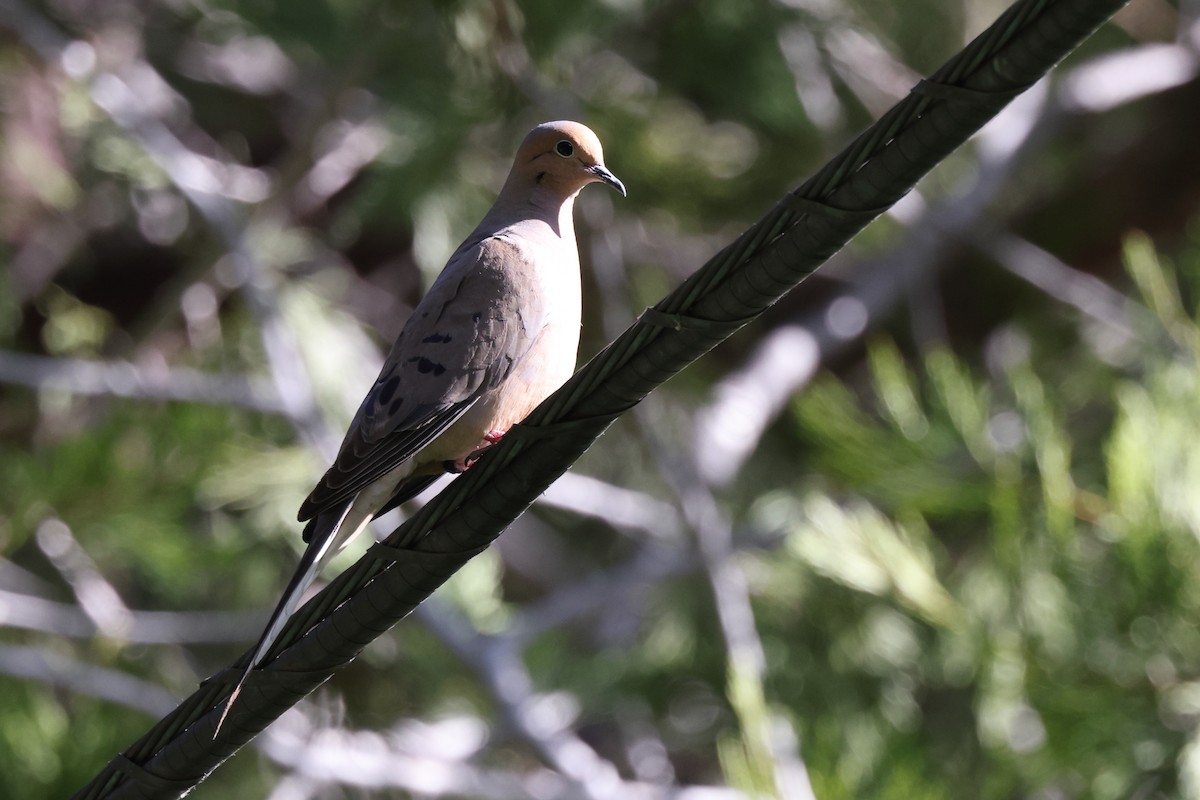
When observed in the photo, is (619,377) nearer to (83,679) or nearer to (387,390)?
(387,390)

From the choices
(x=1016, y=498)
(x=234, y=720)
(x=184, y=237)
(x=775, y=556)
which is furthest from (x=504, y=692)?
(x=184, y=237)

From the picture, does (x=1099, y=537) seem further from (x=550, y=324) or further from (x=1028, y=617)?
(x=550, y=324)

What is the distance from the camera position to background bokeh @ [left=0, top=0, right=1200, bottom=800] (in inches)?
138

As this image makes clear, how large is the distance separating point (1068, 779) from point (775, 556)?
2.16 metres

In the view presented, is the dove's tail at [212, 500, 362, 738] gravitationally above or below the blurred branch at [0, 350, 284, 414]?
below

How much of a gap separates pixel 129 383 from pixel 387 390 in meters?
Result: 2.73

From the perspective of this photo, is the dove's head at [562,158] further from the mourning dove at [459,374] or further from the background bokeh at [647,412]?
the background bokeh at [647,412]

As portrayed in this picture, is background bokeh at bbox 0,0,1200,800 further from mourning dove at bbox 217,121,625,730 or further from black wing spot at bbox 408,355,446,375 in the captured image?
black wing spot at bbox 408,355,446,375

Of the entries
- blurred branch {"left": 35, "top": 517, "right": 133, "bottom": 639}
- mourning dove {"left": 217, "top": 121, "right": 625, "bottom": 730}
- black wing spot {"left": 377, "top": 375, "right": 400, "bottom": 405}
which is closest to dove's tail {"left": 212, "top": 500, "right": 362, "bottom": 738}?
mourning dove {"left": 217, "top": 121, "right": 625, "bottom": 730}

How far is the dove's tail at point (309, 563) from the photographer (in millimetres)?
→ 2164

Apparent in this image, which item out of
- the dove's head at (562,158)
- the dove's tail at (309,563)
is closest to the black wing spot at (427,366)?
the dove's tail at (309,563)

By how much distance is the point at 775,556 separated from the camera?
19.2ft

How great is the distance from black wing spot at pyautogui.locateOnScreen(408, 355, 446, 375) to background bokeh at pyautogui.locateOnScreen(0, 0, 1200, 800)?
1.12 metres

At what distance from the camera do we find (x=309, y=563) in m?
2.64
